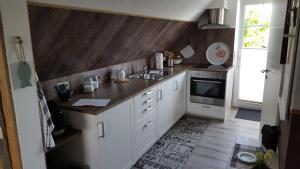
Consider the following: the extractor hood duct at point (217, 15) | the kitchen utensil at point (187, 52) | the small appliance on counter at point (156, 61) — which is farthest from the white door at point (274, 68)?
the kitchen utensil at point (187, 52)

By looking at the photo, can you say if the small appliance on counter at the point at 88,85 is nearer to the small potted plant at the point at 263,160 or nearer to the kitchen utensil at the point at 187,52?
the small potted plant at the point at 263,160

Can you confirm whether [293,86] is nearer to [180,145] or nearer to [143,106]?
[143,106]

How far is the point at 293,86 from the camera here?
124cm

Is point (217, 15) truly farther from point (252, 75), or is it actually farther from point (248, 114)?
point (248, 114)

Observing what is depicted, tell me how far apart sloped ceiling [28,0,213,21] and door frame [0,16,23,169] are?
0.45 metres

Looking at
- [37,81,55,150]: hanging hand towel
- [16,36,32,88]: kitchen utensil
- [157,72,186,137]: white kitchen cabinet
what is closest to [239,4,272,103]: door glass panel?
[157,72,186,137]: white kitchen cabinet

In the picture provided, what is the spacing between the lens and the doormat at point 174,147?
2.59 m

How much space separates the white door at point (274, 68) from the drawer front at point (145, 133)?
1.33 meters

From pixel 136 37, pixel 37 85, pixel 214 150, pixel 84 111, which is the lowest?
pixel 214 150

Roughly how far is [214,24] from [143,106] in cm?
206

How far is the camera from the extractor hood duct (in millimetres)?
3554

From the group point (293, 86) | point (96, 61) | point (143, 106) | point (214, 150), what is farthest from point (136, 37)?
point (293, 86)

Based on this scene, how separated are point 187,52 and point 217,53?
1.82 ft

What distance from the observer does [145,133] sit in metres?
2.67
